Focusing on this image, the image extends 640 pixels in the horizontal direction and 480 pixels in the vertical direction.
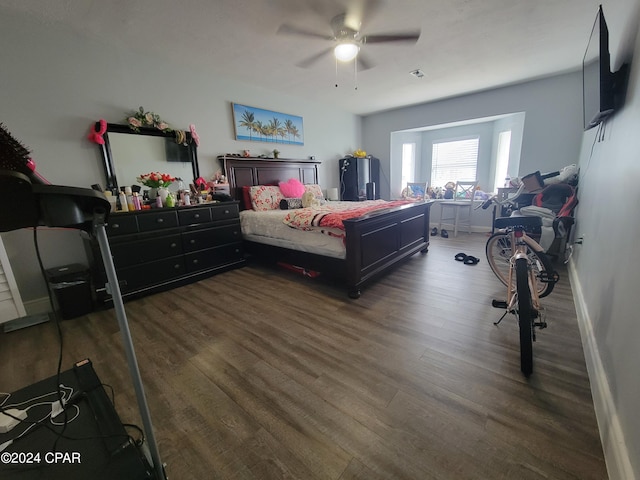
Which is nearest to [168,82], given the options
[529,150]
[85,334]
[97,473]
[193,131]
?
[193,131]

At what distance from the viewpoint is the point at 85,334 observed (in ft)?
6.77

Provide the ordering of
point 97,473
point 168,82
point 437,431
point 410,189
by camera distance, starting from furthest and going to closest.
A: 1. point 410,189
2. point 168,82
3. point 437,431
4. point 97,473

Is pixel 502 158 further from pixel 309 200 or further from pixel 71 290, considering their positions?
pixel 71 290

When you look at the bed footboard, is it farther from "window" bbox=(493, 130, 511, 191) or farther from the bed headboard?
"window" bbox=(493, 130, 511, 191)

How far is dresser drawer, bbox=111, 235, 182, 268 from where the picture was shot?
8.35 feet

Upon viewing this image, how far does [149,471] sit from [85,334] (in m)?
1.75

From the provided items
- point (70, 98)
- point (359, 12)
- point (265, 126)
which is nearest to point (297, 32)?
point (359, 12)

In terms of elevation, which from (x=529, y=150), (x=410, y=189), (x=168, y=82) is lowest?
(x=410, y=189)

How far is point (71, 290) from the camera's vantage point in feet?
7.56

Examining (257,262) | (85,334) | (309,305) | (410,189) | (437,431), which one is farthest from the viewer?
(410,189)

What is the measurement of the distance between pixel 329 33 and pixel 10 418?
3343mm

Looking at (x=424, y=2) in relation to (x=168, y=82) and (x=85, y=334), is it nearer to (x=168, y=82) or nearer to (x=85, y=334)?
(x=168, y=82)

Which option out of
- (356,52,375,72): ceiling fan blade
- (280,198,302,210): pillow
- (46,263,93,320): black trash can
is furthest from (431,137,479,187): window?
(46,263,93,320): black trash can

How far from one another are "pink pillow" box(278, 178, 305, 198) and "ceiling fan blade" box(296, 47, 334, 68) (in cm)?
164
